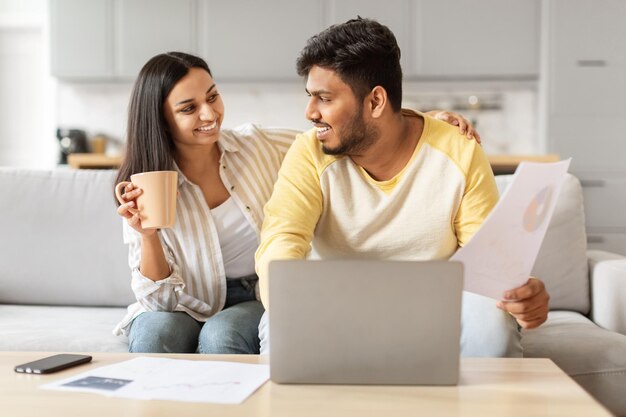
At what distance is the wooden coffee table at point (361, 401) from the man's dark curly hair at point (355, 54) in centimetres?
80

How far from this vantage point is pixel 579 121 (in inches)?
204

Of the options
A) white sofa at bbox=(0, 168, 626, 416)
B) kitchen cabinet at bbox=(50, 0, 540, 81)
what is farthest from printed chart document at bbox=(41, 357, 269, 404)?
kitchen cabinet at bbox=(50, 0, 540, 81)

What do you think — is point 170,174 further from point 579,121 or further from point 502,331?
point 579,121

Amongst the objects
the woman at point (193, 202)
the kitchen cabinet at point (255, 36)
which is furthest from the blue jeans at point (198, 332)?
the kitchen cabinet at point (255, 36)

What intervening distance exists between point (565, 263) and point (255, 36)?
3.65 m

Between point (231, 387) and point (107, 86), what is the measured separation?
498 centimetres

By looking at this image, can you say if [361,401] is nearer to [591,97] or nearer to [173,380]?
[173,380]

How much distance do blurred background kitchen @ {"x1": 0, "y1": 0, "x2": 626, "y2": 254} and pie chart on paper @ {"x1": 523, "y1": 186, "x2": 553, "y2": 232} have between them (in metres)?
3.78

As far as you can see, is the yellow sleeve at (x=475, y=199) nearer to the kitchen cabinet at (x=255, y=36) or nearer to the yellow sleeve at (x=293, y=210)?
the yellow sleeve at (x=293, y=210)

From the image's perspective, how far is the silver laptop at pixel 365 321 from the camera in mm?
1111

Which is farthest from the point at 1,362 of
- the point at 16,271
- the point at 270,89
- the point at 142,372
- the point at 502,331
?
the point at 270,89

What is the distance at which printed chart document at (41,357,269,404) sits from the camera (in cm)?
111

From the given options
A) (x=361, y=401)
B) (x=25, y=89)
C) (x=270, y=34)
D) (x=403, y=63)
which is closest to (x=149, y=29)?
(x=270, y=34)

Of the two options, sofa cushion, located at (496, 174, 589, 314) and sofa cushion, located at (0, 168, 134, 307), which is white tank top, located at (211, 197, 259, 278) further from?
sofa cushion, located at (496, 174, 589, 314)
